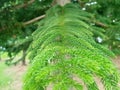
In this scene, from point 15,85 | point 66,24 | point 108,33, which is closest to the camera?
point 66,24

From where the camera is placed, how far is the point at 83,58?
2.77ft

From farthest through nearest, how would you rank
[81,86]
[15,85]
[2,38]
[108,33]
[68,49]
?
[15,85] → [2,38] → [108,33] → [68,49] → [81,86]

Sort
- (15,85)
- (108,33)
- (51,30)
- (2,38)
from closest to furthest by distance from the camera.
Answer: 1. (51,30)
2. (108,33)
3. (2,38)
4. (15,85)

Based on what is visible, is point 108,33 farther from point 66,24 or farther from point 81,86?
point 81,86

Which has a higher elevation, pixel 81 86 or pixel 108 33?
pixel 81 86

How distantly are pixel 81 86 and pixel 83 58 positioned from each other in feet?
0.29

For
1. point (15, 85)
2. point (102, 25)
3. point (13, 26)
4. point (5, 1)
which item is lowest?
point (15, 85)

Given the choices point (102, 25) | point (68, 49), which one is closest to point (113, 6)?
point (102, 25)

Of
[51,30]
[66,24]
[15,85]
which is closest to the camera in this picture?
[51,30]

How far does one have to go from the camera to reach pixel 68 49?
3.05ft

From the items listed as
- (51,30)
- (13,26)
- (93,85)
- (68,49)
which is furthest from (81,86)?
(13,26)

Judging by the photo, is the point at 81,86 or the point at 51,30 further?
the point at 51,30

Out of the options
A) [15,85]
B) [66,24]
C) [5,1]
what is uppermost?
[66,24]

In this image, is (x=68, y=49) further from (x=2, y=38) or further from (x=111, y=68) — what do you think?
(x=2, y=38)
